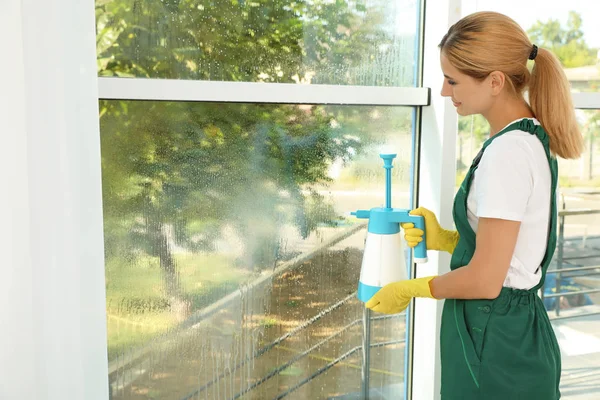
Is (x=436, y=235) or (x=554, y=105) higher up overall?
(x=554, y=105)

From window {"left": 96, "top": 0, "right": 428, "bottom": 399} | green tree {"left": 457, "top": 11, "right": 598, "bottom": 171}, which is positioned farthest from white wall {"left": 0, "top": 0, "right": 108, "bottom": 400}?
green tree {"left": 457, "top": 11, "right": 598, "bottom": 171}

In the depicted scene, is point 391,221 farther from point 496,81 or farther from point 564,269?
point 564,269

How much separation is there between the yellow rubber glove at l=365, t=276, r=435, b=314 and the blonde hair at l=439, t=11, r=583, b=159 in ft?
1.24

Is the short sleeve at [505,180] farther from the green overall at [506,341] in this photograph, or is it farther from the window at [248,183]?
the window at [248,183]

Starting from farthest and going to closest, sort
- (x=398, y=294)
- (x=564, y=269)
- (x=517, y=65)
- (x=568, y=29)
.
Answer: (x=564, y=269)
(x=568, y=29)
(x=398, y=294)
(x=517, y=65)

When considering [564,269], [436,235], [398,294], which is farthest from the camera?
[564,269]

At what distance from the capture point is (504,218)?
3.67 ft

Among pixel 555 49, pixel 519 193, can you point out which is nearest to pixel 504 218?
pixel 519 193

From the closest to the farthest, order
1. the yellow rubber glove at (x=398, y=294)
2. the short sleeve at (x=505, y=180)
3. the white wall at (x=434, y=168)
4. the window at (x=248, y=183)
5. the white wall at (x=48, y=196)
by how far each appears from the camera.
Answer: the white wall at (x=48, y=196) → the short sleeve at (x=505, y=180) → the yellow rubber glove at (x=398, y=294) → the window at (x=248, y=183) → the white wall at (x=434, y=168)

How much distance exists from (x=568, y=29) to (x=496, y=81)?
2.77 feet

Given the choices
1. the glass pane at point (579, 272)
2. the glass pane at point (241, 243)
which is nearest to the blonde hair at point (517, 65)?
the glass pane at point (241, 243)

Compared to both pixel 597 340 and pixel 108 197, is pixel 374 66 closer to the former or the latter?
pixel 108 197

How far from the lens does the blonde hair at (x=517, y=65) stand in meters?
1.17

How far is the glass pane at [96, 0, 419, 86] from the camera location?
1340 millimetres
